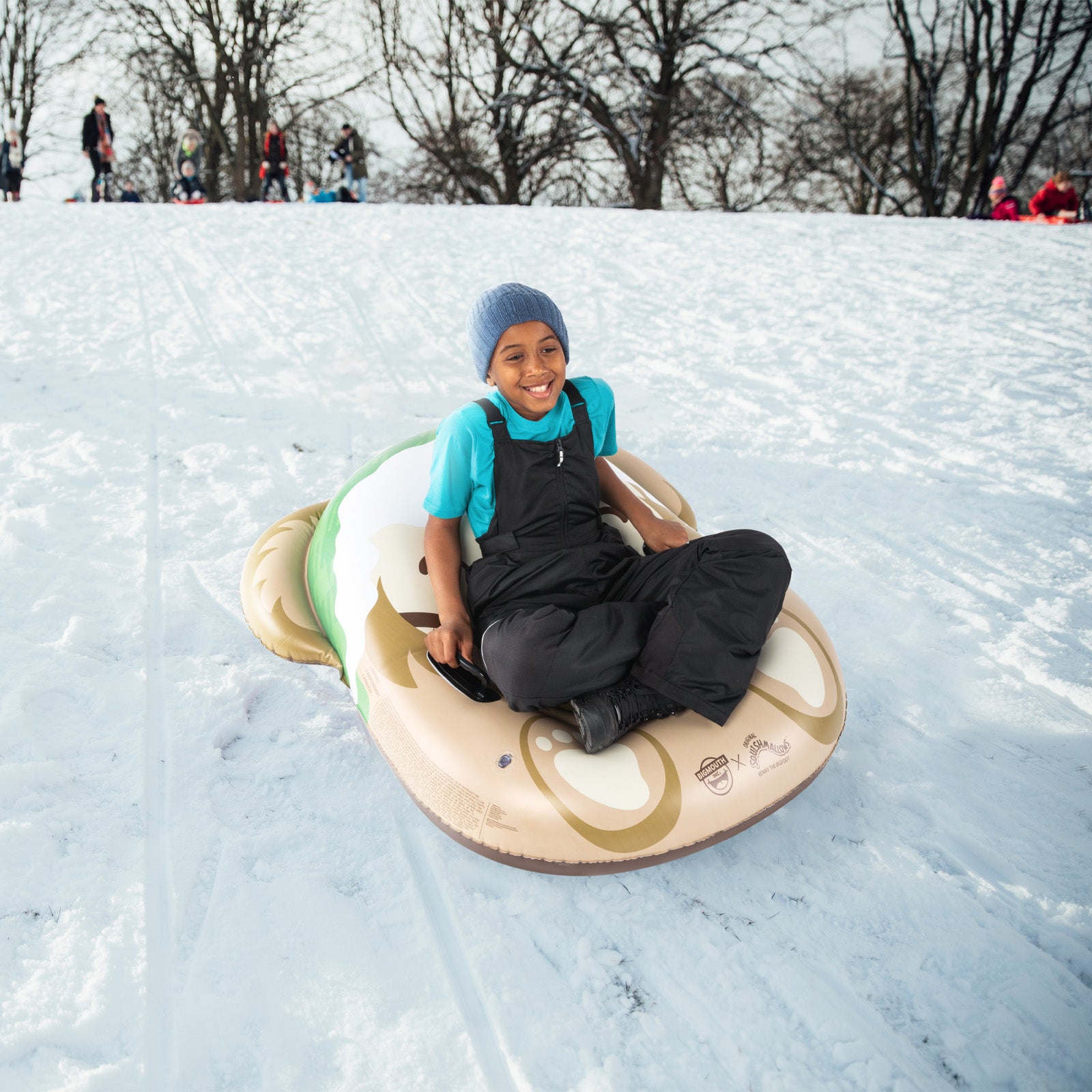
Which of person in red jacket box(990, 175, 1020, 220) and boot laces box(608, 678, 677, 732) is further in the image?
person in red jacket box(990, 175, 1020, 220)

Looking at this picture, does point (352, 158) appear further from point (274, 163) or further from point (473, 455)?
point (473, 455)

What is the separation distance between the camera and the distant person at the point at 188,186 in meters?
10.3

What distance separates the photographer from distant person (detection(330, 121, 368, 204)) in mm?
10906

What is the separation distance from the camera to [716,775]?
1.63 metres

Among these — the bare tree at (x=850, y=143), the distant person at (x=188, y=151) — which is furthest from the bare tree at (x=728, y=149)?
the distant person at (x=188, y=151)

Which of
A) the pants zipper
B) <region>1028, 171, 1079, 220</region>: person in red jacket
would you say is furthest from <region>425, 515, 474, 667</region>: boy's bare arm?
<region>1028, 171, 1079, 220</region>: person in red jacket

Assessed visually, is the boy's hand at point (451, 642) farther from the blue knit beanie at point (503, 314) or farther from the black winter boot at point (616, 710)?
the blue knit beanie at point (503, 314)

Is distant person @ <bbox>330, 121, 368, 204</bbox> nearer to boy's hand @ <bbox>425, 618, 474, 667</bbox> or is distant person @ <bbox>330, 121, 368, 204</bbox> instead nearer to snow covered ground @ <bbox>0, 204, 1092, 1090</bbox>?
snow covered ground @ <bbox>0, 204, 1092, 1090</bbox>

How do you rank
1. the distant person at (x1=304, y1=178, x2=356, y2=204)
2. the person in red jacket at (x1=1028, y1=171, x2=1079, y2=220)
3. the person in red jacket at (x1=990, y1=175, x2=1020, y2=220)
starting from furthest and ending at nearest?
the distant person at (x1=304, y1=178, x2=356, y2=204) → the person in red jacket at (x1=990, y1=175, x2=1020, y2=220) → the person in red jacket at (x1=1028, y1=171, x2=1079, y2=220)

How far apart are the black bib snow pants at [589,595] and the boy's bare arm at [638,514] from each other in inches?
3.5

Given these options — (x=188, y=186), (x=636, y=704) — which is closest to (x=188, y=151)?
(x=188, y=186)

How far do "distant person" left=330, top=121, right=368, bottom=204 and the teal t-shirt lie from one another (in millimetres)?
9860

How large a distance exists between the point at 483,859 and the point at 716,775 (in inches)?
21.2

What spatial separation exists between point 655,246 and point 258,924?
23.0 feet
